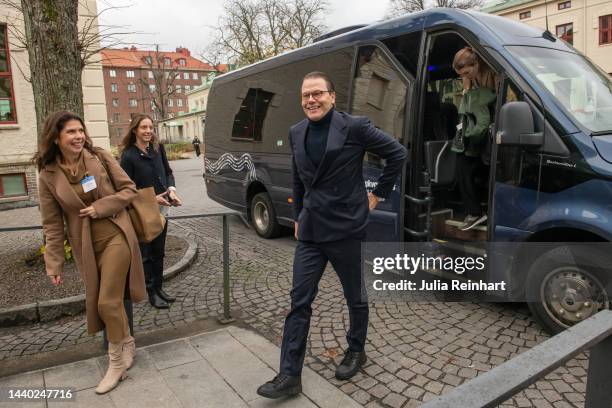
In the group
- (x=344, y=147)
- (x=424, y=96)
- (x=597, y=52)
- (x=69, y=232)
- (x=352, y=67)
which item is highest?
(x=597, y=52)

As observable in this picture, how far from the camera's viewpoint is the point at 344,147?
288cm

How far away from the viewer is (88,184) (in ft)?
9.93

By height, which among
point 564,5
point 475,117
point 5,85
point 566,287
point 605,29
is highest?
point 564,5

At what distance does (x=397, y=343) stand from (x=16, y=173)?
11348mm

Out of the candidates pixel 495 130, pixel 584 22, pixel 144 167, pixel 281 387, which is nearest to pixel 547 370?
pixel 281 387

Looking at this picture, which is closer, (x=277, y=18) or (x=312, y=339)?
(x=312, y=339)

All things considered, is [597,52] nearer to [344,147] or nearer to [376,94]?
[376,94]

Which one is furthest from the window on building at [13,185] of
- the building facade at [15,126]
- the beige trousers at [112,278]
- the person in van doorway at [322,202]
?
the person in van doorway at [322,202]

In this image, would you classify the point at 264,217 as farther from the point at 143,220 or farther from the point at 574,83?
the point at 574,83

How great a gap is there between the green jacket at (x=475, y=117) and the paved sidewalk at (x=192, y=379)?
259 centimetres

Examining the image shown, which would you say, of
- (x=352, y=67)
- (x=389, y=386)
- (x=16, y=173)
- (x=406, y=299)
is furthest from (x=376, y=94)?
(x=16, y=173)

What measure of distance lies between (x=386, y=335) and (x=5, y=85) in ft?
38.8

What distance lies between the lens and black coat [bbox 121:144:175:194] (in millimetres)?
4328

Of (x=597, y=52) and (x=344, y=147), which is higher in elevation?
(x=597, y=52)
